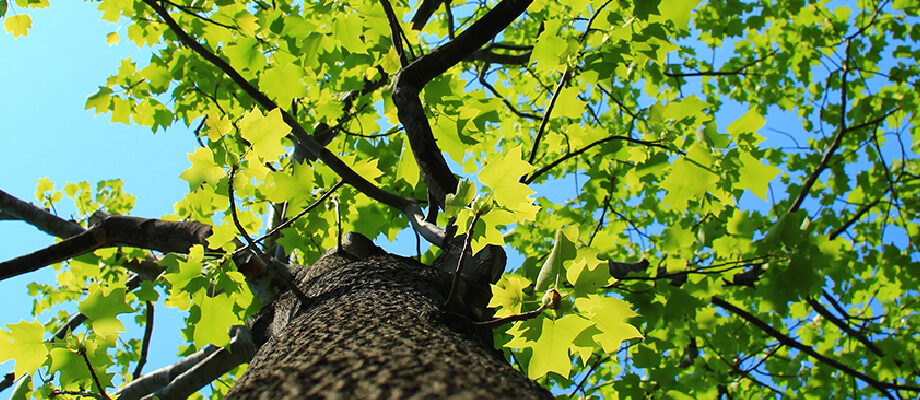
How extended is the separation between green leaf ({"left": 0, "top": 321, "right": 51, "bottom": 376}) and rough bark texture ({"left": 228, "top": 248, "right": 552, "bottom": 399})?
632 millimetres

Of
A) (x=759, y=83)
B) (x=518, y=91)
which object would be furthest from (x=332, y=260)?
(x=759, y=83)

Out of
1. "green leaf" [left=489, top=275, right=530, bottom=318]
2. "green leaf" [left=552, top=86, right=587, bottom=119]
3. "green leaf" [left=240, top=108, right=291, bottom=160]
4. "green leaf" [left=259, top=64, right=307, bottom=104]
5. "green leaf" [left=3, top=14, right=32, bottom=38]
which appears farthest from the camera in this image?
"green leaf" [left=3, top=14, right=32, bottom=38]

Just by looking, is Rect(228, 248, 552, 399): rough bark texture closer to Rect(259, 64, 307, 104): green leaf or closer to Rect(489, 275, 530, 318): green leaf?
Rect(489, 275, 530, 318): green leaf

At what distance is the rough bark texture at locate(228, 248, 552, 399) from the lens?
0.69 m

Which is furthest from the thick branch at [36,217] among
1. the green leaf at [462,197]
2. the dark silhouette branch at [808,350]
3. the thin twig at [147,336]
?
the dark silhouette branch at [808,350]

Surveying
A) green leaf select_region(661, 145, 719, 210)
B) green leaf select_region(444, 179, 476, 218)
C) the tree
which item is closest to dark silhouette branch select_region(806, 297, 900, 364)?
the tree

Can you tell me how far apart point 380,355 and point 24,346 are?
1.06 meters

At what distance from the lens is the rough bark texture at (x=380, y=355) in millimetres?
694

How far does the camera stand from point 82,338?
→ 127cm

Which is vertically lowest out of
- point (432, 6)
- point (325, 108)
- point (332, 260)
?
point (332, 260)

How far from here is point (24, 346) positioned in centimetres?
117

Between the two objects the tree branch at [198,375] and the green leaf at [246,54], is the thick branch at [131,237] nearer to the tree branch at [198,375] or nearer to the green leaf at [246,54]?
the tree branch at [198,375]

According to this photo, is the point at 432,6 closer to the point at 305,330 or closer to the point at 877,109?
the point at 305,330

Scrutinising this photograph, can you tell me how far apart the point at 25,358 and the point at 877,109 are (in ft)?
25.3
